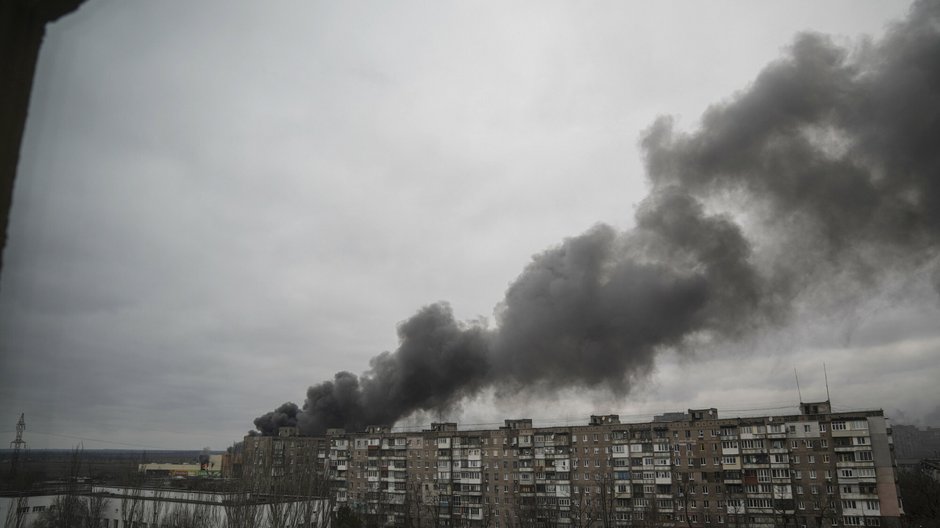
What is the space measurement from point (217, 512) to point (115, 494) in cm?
940

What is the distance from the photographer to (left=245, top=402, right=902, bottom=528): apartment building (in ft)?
123

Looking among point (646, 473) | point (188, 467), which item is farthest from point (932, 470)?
point (188, 467)

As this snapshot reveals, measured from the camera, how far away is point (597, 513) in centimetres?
3822

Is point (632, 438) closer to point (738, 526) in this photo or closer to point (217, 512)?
point (738, 526)

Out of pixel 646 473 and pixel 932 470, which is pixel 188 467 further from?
pixel 932 470

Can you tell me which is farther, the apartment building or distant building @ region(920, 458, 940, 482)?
distant building @ region(920, 458, 940, 482)

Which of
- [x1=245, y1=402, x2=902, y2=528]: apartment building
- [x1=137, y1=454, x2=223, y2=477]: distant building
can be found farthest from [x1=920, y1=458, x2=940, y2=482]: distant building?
[x1=137, y1=454, x2=223, y2=477]: distant building

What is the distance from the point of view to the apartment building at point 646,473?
37531 millimetres

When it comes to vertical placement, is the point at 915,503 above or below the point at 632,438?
below

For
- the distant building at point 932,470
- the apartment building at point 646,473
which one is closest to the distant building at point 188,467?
the apartment building at point 646,473

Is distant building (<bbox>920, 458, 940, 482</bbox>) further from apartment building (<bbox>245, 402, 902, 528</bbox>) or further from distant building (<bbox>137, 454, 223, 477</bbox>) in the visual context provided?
distant building (<bbox>137, 454, 223, 477</bbox>)

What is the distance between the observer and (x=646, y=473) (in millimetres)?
42812

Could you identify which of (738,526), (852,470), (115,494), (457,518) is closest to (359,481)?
(457,518)

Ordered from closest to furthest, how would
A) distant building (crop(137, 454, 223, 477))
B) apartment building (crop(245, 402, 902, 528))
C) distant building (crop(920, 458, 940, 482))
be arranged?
apartment building (crop(245, 402, 902, 528)), distant building (crop(920, 458, 940, 482)), distant building (crop(137, 454, 223, 477))
